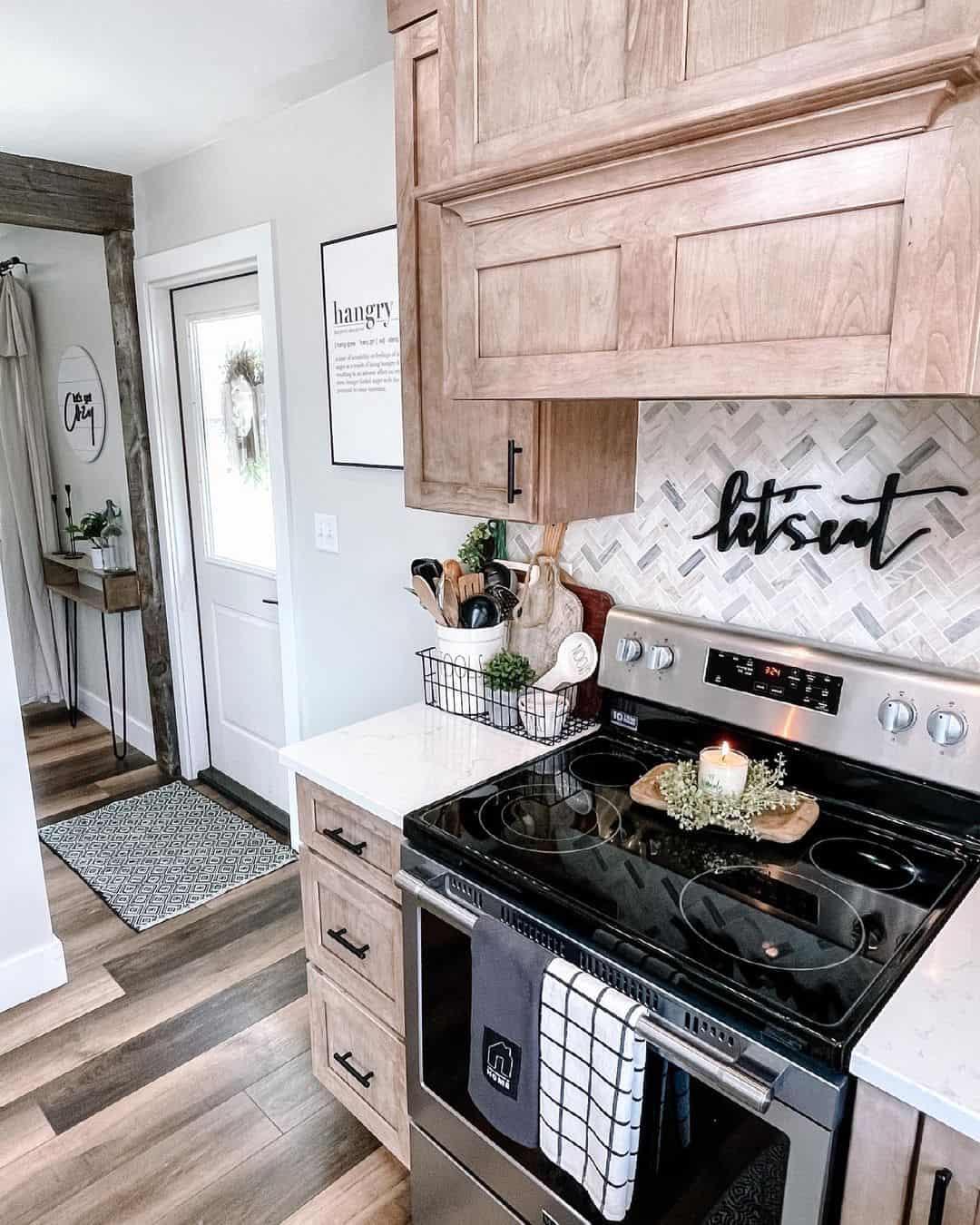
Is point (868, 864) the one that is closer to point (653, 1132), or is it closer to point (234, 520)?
point (653, 1132)

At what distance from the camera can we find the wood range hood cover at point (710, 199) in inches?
37.4

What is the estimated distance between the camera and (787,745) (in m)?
1.51

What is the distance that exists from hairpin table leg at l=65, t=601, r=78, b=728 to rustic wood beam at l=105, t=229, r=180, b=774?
3.00ft

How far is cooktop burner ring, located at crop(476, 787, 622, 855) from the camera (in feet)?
4.49

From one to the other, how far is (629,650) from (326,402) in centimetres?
129

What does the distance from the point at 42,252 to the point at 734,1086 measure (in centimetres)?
418

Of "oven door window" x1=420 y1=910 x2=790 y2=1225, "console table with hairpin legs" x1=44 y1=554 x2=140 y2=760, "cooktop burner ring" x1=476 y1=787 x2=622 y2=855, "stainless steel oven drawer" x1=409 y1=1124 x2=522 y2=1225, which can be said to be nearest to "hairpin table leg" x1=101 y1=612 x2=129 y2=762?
"console table with hairpin legs" x1=44 y1=554 x2=140 y2=760

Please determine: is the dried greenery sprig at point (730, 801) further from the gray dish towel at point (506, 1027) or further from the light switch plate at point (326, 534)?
the light switch plate at point (326, 534)

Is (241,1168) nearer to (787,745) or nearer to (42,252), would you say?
(787,745)

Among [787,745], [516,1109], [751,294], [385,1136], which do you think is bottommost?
[385,1136]

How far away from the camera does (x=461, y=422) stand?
1.71m

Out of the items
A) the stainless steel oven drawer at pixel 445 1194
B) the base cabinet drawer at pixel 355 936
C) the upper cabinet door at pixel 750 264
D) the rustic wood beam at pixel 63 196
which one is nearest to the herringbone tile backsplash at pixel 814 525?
the upper cabinet door at pixel 750 264

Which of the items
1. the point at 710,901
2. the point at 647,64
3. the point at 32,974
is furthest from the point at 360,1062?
the point at 647,64

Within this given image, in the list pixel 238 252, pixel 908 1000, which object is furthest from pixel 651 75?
pixel 238 252
